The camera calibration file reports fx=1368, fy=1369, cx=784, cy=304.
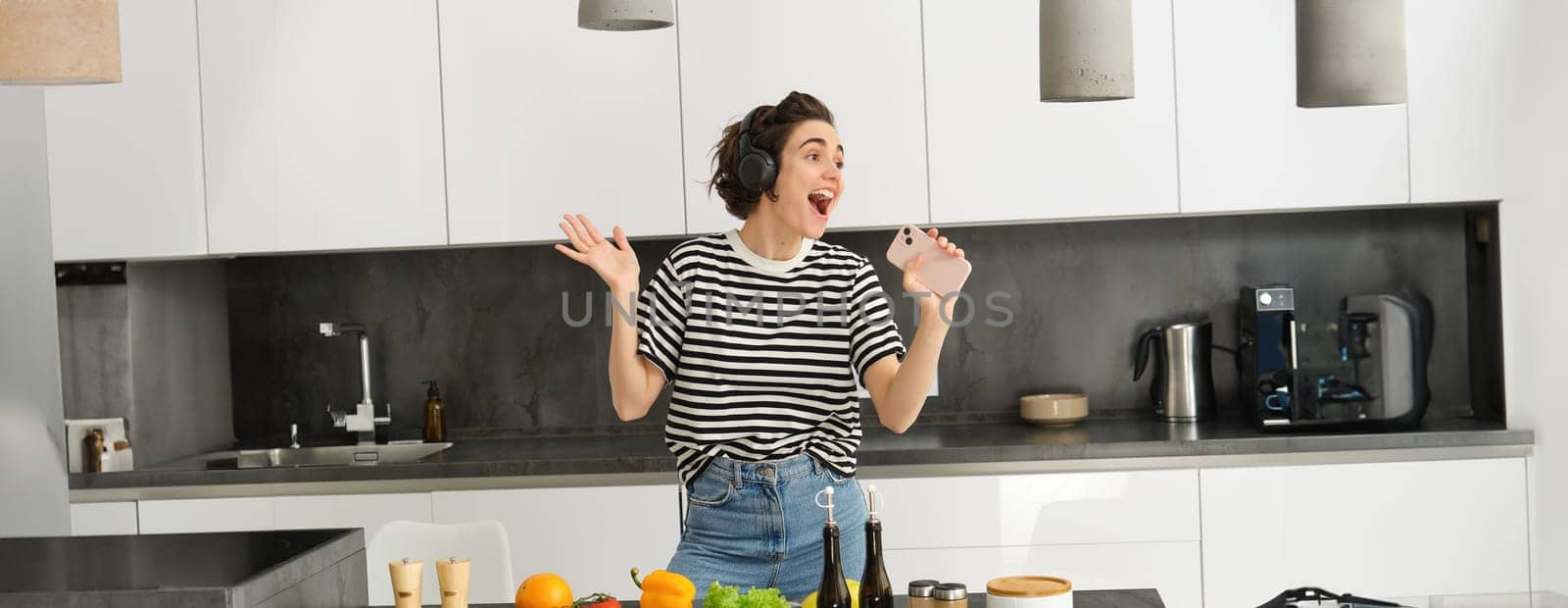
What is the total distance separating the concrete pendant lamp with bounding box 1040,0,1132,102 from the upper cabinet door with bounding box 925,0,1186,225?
1.77 metres

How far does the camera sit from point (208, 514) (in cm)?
333

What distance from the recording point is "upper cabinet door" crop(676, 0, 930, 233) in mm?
3375

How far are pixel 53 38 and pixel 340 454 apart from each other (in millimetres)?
2350

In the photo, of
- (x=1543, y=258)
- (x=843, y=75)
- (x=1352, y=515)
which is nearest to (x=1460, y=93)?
(x=1543, y=258)

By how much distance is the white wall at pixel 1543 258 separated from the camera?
3.19 m

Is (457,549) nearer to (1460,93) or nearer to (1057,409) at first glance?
(1057,409)

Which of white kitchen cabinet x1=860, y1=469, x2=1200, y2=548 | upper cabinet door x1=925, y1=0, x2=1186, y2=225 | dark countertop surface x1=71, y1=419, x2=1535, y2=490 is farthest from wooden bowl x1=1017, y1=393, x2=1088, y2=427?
upper cabinet door x1=925, y1=0, x2=1186, y2=225

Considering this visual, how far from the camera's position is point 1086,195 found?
3.36 metres

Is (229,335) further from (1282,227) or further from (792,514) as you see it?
(1282,227)

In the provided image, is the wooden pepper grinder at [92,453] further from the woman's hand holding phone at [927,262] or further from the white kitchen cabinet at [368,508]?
the woman's hand holding phone at [927,262]

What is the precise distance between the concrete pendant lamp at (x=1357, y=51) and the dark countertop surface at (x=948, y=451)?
175 cm

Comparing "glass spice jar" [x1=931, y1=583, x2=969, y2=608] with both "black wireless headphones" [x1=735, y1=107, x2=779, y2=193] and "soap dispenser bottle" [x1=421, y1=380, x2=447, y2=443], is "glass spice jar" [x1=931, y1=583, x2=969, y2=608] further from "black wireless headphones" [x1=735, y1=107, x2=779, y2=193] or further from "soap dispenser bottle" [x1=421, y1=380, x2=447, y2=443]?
"soap dispenser bottle" [x1=421, y1=380, x2=447, y2=443]

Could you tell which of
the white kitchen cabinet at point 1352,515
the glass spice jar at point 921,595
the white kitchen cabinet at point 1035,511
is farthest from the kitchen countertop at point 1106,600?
the white kitchen cabinet at point 1352,515

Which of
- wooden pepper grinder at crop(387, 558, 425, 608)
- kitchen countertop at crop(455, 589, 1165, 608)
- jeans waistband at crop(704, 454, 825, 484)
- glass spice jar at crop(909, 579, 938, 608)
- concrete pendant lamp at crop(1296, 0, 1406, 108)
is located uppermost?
concrete pendant lamp at crop(1296, 0, 1406, 108)
